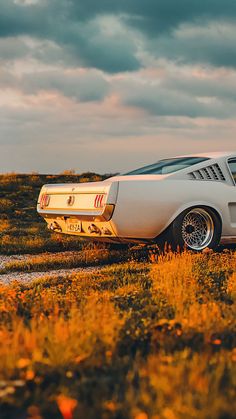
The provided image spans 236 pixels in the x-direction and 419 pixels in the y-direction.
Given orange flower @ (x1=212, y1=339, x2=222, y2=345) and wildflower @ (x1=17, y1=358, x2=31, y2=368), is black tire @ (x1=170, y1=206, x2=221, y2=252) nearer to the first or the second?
orange flower @ (x1=212, y1=339, x2=222, y2=345)

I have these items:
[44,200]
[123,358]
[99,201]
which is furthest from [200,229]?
[123,358]

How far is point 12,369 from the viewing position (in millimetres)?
3160

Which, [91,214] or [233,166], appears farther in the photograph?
[233,166]

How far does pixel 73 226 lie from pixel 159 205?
4.35ft

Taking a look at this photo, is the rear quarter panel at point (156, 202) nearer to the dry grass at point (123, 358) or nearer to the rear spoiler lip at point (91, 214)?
the rear spoiler lip at point (91, 214)

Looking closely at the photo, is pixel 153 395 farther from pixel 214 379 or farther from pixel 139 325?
pixel 139 325

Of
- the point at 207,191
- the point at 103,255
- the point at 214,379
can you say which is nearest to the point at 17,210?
the point at 103,255

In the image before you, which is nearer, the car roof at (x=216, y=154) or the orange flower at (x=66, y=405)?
the orange flower at (x=66, y=405)

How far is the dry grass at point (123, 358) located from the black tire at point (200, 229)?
8.27 feet

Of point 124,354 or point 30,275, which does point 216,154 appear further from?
point 124,354

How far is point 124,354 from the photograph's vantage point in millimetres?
3598

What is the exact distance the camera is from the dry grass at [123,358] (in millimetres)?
2766

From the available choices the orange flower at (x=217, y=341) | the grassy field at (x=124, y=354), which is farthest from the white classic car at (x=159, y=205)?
the orange flower at (x=217, y=341)

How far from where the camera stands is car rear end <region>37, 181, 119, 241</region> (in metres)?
6.99
